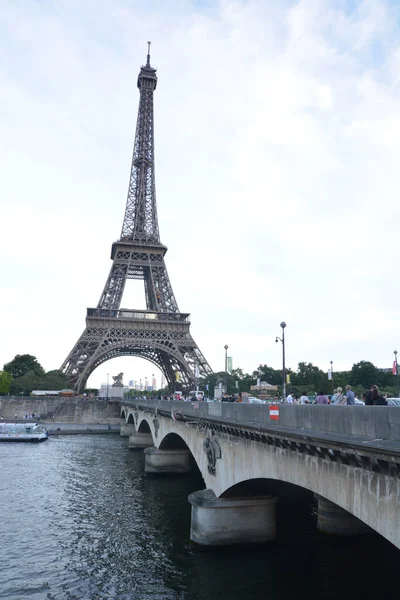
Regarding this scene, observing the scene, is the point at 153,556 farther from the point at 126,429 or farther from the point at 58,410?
the point at 58,410

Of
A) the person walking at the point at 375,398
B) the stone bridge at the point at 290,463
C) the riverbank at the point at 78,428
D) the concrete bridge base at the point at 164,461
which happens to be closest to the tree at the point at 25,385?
the riverbank at the point at 78,428

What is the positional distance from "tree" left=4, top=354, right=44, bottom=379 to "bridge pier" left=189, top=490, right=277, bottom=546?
114m

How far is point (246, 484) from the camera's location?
2238cm

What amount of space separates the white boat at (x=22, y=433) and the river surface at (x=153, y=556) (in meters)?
34.2

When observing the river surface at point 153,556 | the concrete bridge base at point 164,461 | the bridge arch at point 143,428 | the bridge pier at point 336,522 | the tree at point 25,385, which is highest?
the tree at point 25,385

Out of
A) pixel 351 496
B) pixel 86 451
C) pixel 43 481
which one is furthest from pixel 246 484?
pixel 86 451

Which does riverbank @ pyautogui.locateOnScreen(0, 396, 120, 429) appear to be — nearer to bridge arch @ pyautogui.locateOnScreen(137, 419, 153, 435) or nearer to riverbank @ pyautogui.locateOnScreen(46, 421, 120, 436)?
riverbank @ pyautogui.locateOnScreen(46, 421, 120, 436)

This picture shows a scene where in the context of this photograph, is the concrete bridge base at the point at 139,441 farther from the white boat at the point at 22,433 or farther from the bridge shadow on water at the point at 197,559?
the bridge shadow on water at the point at 197,559

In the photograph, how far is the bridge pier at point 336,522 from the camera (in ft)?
80.8

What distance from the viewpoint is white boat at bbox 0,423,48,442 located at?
2758 inches

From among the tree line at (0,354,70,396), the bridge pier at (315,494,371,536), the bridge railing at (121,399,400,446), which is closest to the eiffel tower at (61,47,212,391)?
the tree line at (0,354,70,396)

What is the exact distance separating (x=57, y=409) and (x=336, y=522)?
7761cm

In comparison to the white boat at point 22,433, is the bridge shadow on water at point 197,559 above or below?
below

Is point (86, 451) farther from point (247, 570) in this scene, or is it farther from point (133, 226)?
point (133, 226)
